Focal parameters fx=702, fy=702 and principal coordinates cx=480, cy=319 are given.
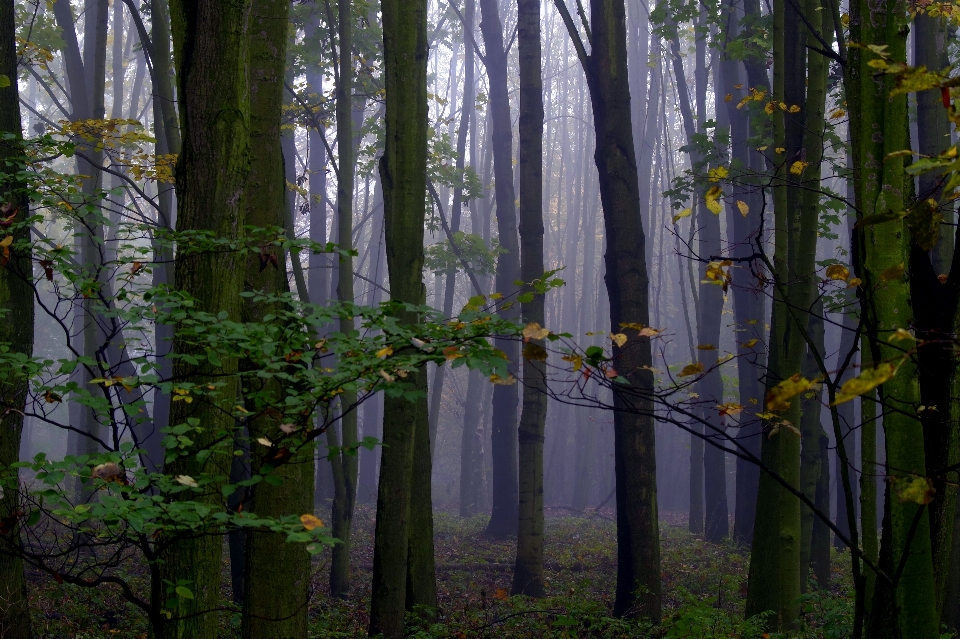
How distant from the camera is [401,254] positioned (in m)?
5.54

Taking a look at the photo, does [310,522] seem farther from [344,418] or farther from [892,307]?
[344,418]

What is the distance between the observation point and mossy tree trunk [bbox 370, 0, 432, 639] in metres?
5.30

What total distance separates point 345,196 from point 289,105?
6582 millimetres

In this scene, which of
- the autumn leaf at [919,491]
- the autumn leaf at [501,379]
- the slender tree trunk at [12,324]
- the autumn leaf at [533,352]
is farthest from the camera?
the slender tree trunk at [12,324]

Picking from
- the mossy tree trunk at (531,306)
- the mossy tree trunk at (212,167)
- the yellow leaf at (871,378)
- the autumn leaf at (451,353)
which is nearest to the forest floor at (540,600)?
the mossy tree trunk at (531,306)

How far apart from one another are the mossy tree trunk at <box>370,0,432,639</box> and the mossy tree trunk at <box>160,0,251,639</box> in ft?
5.42

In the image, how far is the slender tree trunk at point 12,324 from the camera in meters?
5.12

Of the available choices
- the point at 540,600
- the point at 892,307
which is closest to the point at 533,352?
the point at 892,307

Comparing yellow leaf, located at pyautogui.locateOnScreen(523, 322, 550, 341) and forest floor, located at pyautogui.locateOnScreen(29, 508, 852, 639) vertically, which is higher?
yellow leaf, located at pyautogui.locateOnScreen(523, 322, 550, 341)

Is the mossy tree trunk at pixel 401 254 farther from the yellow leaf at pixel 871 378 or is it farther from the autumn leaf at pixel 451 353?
the yellow leaf at pixel 871 378

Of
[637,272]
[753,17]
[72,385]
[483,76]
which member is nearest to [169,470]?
[72,385]

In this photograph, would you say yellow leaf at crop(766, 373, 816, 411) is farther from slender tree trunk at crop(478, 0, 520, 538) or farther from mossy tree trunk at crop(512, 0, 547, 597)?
slender tree trunk at crop(478, 0, 520, 538)

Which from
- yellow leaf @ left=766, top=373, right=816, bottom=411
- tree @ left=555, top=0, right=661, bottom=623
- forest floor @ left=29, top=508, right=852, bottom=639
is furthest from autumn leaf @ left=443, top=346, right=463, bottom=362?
tree @ left=555, top=0, right=661, bottom=623

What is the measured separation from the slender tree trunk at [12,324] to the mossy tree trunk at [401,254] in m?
2.51
